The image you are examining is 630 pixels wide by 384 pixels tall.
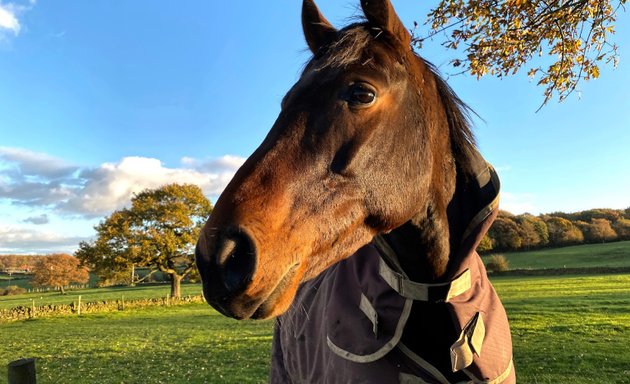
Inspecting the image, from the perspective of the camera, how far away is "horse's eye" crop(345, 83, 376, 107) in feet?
6.68

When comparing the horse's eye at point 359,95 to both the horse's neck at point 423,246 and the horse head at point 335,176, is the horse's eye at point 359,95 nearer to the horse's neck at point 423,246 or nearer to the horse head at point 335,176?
the horse head at point 335,176

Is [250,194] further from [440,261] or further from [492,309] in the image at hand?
[492,309]

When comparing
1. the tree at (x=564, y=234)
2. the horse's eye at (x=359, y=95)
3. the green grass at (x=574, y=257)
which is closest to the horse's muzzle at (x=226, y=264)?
the horse's eye at (x=359, y=95)

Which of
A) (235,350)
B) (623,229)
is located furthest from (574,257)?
(235,350)

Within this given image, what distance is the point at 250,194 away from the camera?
173 centimetres

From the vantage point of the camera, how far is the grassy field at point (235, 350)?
9602 millimetres

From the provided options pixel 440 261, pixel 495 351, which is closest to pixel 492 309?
pixel 495 351

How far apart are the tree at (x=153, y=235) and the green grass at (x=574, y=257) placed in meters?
35.2

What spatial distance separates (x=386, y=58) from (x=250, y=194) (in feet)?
3.59

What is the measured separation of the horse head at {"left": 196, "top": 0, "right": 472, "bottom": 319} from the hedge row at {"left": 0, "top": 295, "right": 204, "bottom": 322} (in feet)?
123

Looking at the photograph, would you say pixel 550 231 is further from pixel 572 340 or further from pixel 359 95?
pixel 359 95

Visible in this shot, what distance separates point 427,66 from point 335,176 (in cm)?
121

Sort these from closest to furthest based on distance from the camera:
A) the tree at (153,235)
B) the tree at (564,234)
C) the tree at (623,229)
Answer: the tree at (153,235) < the tree at (564,234) < the tree at (623,229)

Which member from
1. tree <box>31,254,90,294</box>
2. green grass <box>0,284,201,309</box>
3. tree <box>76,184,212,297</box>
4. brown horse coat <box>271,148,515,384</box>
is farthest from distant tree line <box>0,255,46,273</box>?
brown horse coat <box>271,148,515,384</box>
